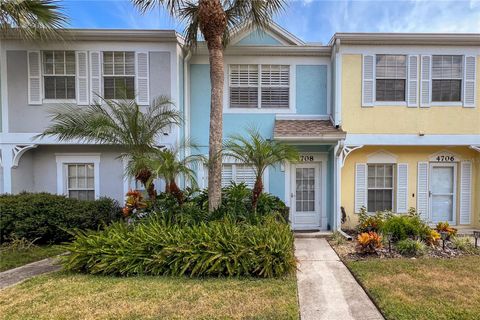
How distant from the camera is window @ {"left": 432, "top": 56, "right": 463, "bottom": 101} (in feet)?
30.3

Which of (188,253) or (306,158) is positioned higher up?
(306,158)

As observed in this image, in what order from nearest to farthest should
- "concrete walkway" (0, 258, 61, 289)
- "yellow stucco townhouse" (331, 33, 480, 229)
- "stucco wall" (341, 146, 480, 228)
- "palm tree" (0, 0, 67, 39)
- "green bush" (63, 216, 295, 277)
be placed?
"green bush" (63, 216, 295, 277), "concrete walkway" (0, 258, 61, 289), "palm tree" (0, 0, 67, 39), "yellow stucco townhouse" (331, 33, 480, 229), "stucco wall" (341, 146, 480, 228)

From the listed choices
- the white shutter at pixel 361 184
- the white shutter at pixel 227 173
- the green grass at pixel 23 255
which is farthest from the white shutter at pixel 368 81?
the green grass at pixel 23 255

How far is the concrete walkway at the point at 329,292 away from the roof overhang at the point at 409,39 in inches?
257

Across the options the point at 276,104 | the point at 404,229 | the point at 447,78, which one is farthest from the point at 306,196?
the point at 447,78

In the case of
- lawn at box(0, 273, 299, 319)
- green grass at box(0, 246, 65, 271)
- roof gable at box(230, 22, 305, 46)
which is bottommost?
green grass at box(0, 246, 65, 271)

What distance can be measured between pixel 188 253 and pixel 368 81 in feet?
25.2

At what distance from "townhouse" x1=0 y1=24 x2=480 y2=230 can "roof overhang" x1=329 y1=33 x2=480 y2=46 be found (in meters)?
0.03

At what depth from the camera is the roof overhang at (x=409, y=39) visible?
29.2ft

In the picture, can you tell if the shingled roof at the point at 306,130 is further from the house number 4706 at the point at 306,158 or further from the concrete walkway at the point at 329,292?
the concrete walkway at the point at 329,292

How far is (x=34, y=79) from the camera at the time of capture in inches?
345

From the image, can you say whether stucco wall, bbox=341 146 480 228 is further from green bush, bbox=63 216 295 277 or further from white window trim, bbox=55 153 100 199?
white window trim, bbox=55 153 100 199

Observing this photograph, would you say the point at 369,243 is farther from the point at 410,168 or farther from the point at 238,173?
the point at 238,173

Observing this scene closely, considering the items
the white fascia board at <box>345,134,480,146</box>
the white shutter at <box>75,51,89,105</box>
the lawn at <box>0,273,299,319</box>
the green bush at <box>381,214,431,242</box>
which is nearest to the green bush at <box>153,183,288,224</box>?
the lawn at <box>0,273,299,319</box>
